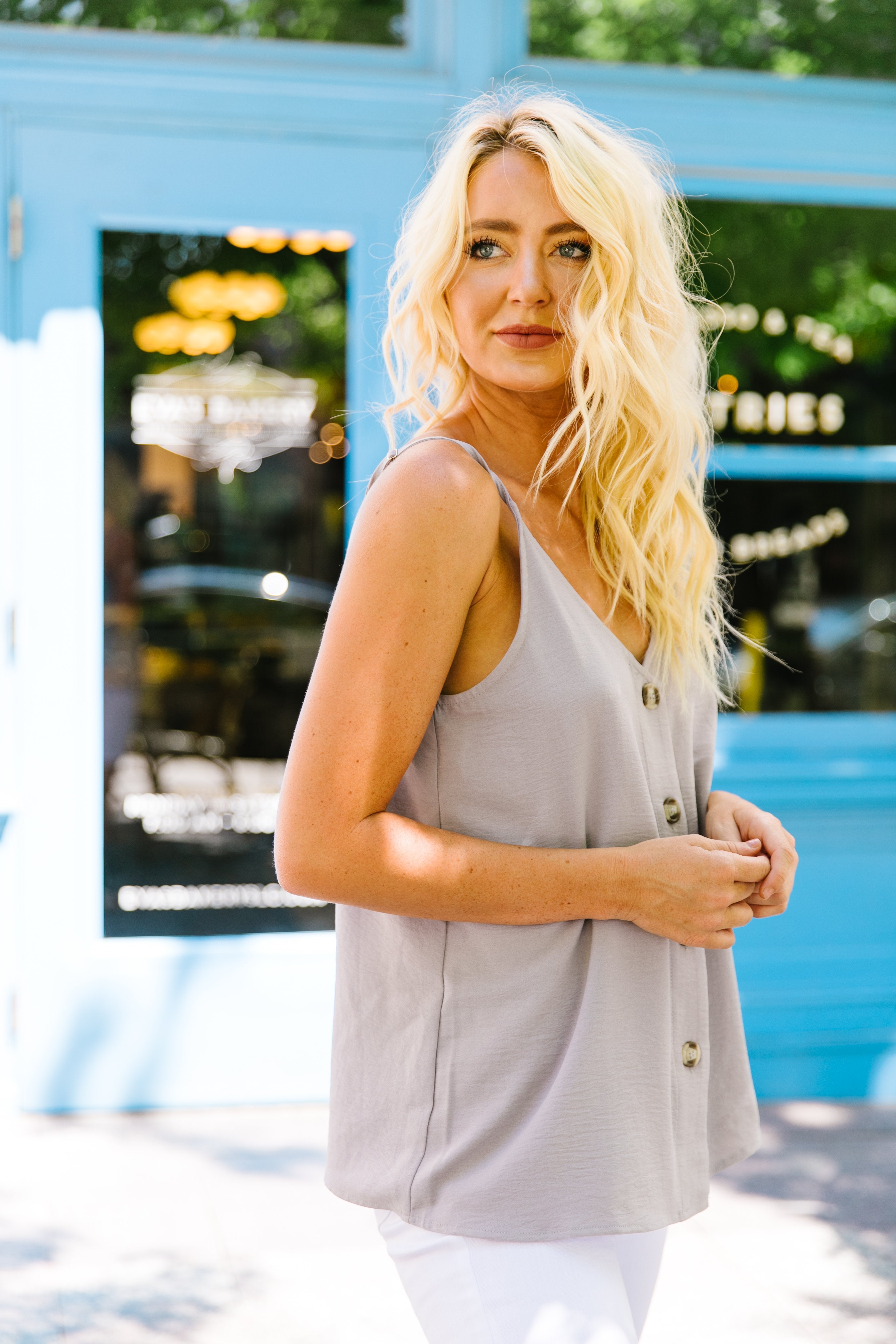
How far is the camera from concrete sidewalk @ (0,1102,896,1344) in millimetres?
2795

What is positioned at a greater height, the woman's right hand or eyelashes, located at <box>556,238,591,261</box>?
eyelashes, located at <box>556,238,591,261</box>

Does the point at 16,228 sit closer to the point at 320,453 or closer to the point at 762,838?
the point at 320,453

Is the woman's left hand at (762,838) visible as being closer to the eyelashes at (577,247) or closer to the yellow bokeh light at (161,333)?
the eyelashes at (577,247)

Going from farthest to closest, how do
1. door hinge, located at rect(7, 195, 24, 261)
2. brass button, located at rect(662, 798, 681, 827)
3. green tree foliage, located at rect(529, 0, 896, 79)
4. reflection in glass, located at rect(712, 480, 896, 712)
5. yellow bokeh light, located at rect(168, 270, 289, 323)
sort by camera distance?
1. yellow bokeh light, located at rect(168, 270, 289, 323)
2. reflection in glass, located at rect(712, 480, 896, 712)
3. green tree foliage, located at rect(529, 0, 896, 79)
4. door hinge, located at rect(7, 195, 24, 261)
5. brass button, located at rect(662, 798, 681, 827)

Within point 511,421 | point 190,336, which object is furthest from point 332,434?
point 511,421

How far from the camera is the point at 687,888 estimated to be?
53.7 inches

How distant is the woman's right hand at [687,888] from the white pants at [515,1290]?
328mm

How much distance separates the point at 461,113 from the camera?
1.90 metres

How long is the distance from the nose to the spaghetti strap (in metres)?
0.18

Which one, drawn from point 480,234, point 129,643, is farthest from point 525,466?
point 129,643

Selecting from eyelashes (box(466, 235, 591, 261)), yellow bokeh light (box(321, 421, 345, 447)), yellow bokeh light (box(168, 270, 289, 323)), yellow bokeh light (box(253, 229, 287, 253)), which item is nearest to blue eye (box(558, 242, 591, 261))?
eyelashes (box(466, 235, 591, 261))

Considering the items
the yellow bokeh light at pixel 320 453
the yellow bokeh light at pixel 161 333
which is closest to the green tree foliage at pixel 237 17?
the yellow bokeh light at pixel 161 333

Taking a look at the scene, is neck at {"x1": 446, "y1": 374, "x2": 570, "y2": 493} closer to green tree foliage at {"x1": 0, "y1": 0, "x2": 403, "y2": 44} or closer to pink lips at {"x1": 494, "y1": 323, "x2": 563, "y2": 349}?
pink lips at {"x1": 494, "y1": 323, "x2": 563, "y2": 349}

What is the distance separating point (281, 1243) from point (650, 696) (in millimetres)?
2206
